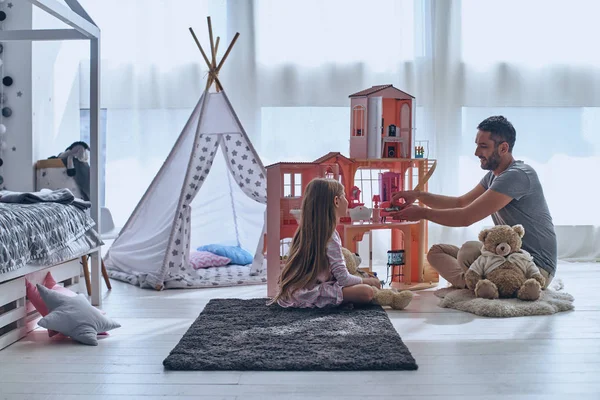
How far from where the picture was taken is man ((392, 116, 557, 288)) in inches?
147

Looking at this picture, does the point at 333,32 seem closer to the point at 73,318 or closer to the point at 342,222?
the point at 342,222

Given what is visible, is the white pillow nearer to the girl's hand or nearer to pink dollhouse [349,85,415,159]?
the girl's hand

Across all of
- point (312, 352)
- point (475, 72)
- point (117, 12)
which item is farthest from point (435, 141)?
point (312, 352)

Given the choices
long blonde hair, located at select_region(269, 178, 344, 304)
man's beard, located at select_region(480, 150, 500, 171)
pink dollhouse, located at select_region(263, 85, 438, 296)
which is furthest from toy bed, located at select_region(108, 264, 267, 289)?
man's beard, located at select_region(480, 150, 500, 171)

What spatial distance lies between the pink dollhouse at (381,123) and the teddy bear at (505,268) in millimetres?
905

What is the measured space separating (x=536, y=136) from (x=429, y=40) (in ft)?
4.00

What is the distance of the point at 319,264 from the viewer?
11.0 ft

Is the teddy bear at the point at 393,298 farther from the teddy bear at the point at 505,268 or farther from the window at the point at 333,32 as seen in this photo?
the window at the point at 333,32

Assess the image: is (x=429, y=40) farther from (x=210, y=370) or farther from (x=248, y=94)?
(x=210, y=370)

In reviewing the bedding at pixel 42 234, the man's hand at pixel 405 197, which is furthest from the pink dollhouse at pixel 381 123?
the bedding at pixel 42 234

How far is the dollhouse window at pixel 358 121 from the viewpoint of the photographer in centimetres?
418

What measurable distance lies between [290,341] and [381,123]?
187 cm

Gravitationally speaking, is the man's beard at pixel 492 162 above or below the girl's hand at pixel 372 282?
above

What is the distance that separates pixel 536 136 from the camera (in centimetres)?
561
